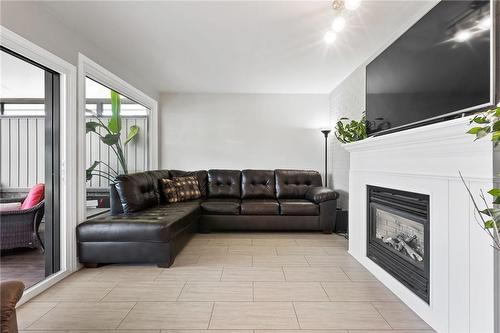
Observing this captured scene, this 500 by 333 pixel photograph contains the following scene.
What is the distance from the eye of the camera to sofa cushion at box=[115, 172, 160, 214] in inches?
116

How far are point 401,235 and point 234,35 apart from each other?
2.40 m

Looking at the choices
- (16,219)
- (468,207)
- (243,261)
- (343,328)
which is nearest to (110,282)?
(243,261)

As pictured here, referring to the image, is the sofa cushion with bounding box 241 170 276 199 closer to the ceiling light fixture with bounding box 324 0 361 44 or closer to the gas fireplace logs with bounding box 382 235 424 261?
the gas fireplace logs with bounding box 382 235 424 261

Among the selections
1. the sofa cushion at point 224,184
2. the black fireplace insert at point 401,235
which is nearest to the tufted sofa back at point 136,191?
the sofa cushion at point 224,184

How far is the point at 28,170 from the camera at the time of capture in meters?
3.22

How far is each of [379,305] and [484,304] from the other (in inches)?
27.6

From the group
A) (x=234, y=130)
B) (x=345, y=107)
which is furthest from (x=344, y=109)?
(x=234, y=130)

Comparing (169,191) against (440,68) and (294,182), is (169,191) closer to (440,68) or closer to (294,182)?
(294,182)

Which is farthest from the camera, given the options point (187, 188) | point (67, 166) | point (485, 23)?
point (187, 188)

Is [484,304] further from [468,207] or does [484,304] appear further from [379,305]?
[379,305]

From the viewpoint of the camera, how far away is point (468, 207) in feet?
4.42

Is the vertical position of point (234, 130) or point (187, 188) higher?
point (234, 130)

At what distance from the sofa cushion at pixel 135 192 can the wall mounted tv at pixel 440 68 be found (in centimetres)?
283

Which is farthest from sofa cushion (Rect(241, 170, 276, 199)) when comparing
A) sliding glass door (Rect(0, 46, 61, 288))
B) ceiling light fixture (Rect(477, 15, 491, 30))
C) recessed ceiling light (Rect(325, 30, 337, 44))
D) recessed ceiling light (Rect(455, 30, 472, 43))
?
ceiling light fixture (Rect(477, 15, 491, 30))
